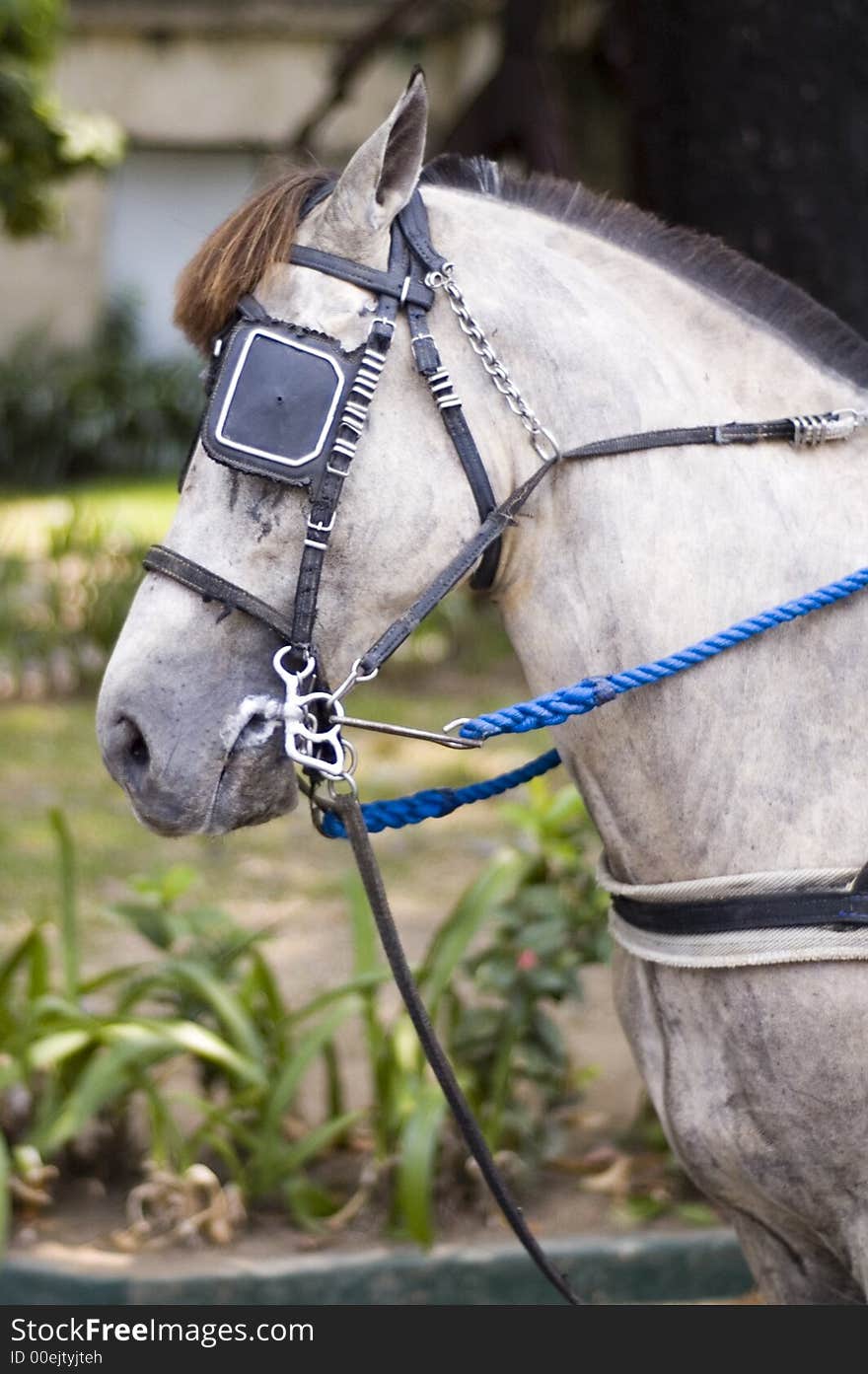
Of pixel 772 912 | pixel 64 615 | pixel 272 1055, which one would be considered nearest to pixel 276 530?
pixel 772 912

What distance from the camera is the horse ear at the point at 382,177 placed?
5.87 feet

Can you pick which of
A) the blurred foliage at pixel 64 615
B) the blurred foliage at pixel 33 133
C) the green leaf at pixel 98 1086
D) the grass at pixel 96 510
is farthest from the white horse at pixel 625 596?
the grass at pixel 96 510

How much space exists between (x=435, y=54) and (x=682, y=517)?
14026 millimetres

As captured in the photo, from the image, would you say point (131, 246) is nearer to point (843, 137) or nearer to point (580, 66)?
point (580, 66)

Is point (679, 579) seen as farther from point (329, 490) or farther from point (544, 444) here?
point (329, 490)

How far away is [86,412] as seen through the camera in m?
15.1

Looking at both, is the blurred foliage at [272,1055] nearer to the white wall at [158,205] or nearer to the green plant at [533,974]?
the green plant at [533,974]

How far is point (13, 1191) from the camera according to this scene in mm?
3379

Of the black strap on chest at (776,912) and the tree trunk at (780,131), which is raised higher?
the tree trunk at (780,131)

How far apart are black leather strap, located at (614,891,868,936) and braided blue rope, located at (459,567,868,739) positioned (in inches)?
12.2

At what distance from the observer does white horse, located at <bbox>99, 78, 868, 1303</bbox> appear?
1846 mm

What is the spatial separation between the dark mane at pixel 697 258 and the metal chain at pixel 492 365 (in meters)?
0.28

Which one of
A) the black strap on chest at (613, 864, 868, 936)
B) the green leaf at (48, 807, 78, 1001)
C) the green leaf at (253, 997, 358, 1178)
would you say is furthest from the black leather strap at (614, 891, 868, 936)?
the green leaf at (48, 807, 78, 1001)
